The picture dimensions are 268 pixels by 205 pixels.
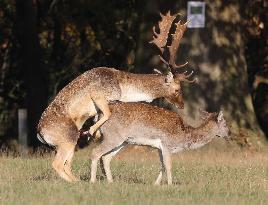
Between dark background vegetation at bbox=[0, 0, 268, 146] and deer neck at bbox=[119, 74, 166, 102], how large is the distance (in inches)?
226

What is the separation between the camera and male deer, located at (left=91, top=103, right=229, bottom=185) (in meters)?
14.8

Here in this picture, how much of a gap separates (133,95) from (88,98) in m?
0.87

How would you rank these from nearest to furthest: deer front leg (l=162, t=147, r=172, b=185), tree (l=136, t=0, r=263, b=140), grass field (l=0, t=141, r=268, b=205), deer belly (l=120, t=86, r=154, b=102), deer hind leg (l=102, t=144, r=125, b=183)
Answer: grass field (l=0, t=141, r=268, b=205) < deer front leg (l=162, t=147, r=172, b=185) < deer hind leg (l=102, t=144, r=125, b=183) < deer belly (l=120, t=86, r=154, b=102) < tree (l=136, t=0, r=263, b=140)

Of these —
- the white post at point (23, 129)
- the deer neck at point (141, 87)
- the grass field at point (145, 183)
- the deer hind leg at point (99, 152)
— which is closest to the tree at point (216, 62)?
the grass field at point (145, 183)

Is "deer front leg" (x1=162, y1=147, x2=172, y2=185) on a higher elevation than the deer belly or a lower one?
lower

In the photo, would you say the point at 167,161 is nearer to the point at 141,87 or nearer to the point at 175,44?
the point at 141,87

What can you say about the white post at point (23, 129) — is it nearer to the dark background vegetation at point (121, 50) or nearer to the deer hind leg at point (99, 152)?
the dark background vegetation at point (121, 50)

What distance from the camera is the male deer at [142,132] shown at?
14797 millimetres

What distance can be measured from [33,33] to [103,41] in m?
4.24

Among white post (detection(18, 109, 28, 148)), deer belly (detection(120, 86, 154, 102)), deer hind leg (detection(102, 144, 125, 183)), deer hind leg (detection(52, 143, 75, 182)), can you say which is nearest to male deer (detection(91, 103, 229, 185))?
deer hind leg (detection(102, 144, 125, 183))

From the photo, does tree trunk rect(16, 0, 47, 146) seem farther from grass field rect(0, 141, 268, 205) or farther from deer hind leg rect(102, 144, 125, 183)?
deer hind leg rect(102, 144, 125, 183)

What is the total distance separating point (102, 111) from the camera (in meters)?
15.0

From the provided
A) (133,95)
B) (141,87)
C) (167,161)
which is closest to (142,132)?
(167,161)

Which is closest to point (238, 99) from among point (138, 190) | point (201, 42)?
point (201, 42)
